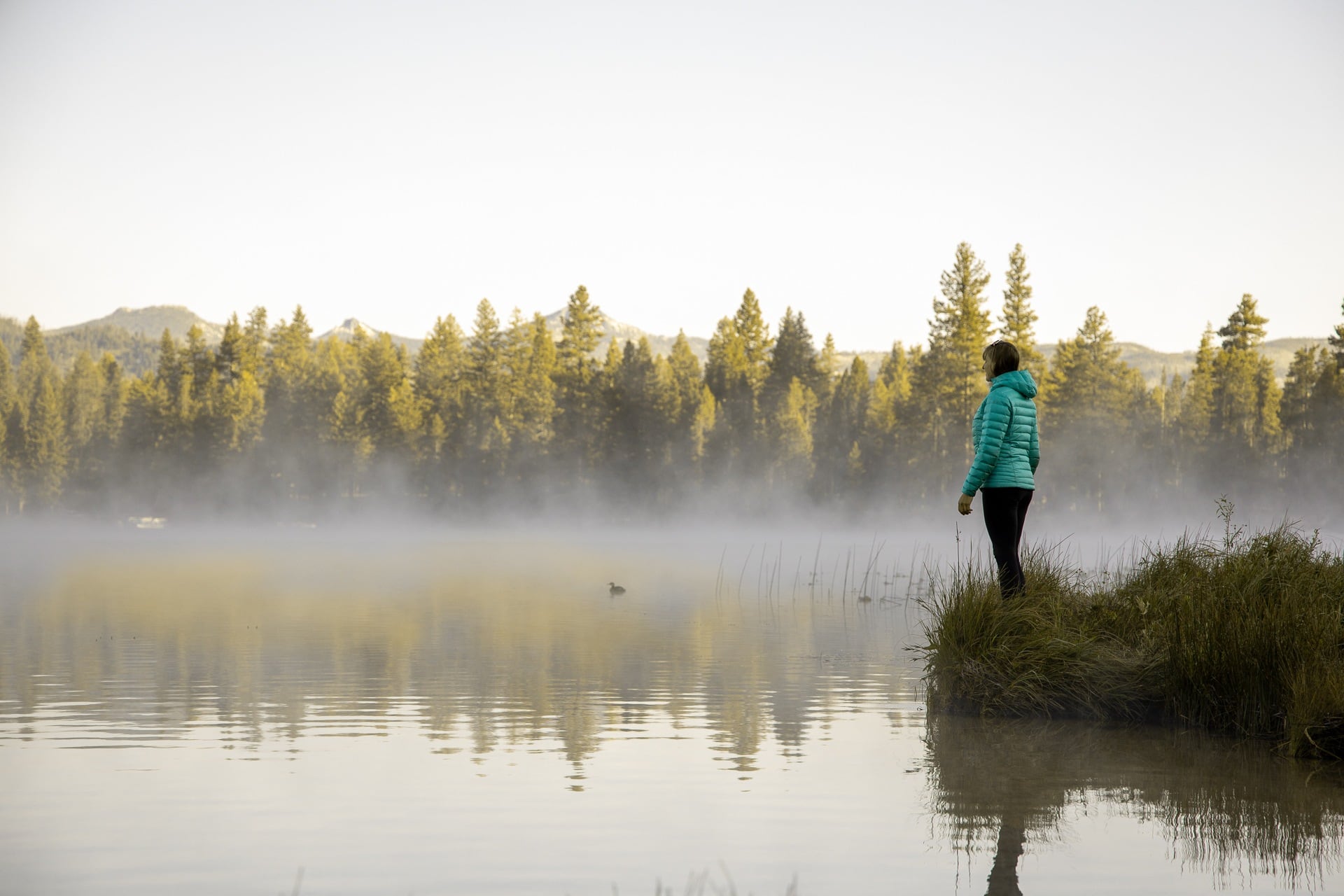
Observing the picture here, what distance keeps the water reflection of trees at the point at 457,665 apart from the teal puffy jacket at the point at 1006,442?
227 cm

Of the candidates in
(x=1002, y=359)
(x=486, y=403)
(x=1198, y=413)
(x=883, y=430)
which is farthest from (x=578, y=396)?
(x=1002, y=359)

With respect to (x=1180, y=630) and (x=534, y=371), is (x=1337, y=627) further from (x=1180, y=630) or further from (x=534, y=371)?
(x=534, y=371)

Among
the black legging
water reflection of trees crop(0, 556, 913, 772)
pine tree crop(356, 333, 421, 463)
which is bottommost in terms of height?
water reflection of trees crop(0, 556, 913, 772)

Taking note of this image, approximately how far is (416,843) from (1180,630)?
5647mm

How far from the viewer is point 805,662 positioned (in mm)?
13078

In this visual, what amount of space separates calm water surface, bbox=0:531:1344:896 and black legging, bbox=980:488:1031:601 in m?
1.17

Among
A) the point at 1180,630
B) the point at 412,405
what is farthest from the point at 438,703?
the point at 412,405

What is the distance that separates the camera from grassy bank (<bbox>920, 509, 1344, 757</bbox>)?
7.96 metres

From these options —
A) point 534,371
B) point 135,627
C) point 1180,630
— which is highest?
point 534,371

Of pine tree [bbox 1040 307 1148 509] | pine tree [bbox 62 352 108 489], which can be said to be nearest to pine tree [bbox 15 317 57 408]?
pine tree [bbox 62 352 108 489]

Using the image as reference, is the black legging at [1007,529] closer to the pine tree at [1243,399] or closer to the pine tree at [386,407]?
the pine tree at [1243,399]

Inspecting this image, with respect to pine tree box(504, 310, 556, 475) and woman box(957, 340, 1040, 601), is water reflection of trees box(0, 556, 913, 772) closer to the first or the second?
woman box(957, 340, 1040, 601)

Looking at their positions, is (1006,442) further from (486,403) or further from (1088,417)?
(486,403)

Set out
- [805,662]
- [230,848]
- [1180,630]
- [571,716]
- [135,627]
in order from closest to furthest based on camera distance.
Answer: [230,848]
[1180,630]
[571,716]
[805,662]
[135,627]
